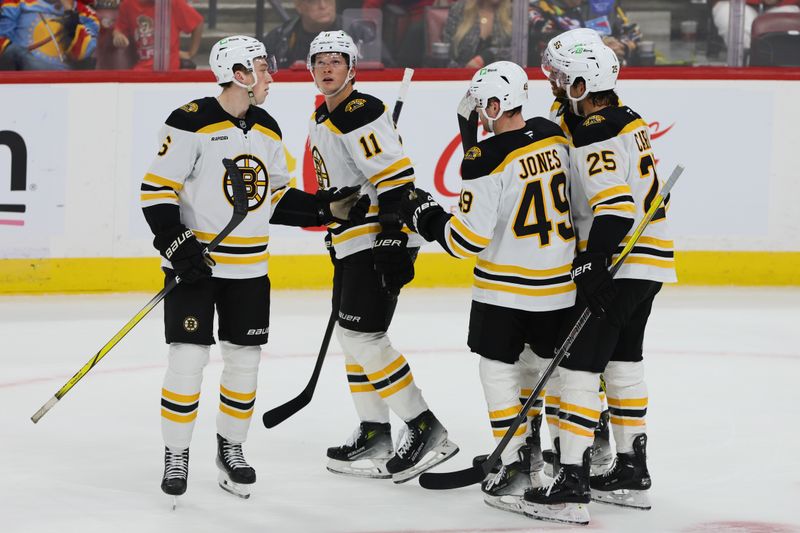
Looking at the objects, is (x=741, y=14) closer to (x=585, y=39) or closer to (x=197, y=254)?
(x=585, y=39)

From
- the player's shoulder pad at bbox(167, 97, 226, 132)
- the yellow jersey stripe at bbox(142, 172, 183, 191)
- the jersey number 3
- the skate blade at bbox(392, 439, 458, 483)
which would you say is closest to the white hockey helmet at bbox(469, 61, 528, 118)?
the jersey number 3

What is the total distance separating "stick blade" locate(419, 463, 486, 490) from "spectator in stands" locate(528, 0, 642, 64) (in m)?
3.90

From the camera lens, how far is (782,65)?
281 inches

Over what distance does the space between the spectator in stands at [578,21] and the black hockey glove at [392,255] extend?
3.52 metres

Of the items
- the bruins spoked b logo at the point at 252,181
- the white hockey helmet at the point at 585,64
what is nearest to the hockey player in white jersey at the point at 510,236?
the white hockey helmet at the point at 585,64

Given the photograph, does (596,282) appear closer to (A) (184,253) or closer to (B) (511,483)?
(B) (511,483)

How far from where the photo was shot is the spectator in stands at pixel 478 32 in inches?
277

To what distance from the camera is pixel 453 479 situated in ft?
11.5

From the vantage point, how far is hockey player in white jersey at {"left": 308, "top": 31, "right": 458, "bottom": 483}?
3.77m

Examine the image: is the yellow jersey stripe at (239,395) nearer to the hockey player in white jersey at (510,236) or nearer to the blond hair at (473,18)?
the hockey player in white jersey at (510,236)

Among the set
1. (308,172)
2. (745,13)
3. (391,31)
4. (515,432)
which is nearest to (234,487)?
(515,432)

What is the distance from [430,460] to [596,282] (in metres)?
0.89

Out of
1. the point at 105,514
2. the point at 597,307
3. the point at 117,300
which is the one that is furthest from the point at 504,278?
the point at 117,300

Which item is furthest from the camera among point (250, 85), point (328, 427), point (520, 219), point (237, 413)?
point (328, 427)
